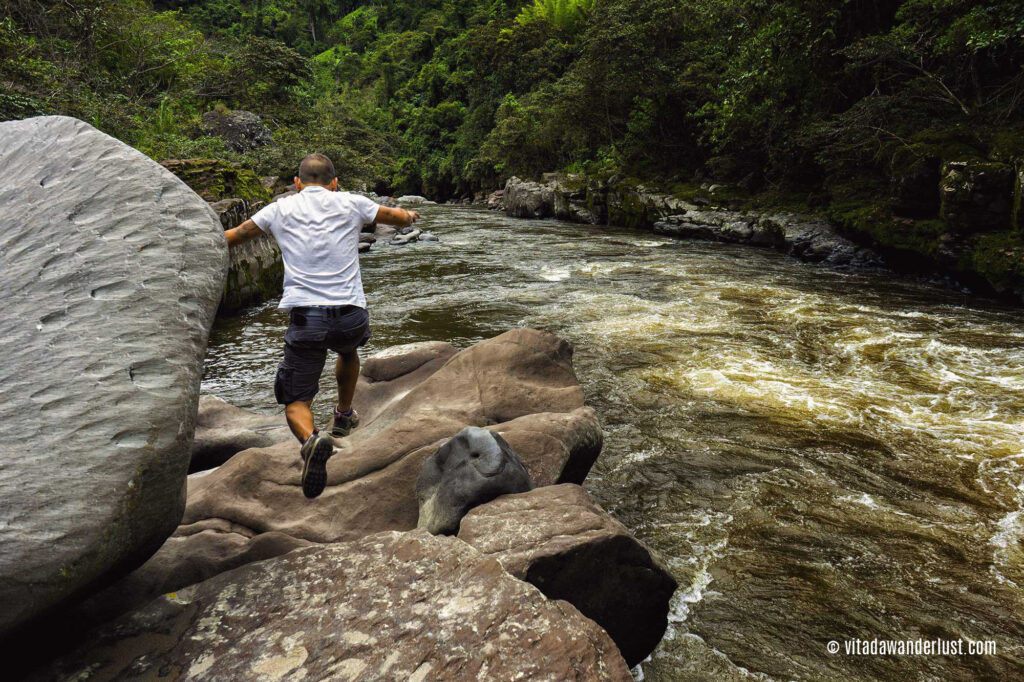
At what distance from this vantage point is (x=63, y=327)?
8.21ft

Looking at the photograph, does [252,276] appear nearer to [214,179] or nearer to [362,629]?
[214,179]

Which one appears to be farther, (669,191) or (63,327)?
(669,191)

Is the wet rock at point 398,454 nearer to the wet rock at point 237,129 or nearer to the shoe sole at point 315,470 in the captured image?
the shoe sole at point 315,470

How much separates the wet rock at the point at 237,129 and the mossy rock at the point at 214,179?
12847mm

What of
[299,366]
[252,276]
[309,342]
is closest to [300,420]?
[299,366]

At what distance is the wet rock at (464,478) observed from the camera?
2.98 meters

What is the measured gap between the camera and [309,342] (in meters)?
3.37

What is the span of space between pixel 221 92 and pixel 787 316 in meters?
29.6

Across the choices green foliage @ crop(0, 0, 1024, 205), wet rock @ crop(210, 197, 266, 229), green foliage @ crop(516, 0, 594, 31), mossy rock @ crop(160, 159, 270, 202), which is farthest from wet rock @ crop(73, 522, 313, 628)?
green foliage @ crop(516, 0, 594, 31)

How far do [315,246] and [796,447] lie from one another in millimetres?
3818

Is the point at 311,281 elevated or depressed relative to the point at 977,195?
depressed

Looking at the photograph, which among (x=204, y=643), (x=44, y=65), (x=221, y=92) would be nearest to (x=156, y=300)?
(x=204, y=643)

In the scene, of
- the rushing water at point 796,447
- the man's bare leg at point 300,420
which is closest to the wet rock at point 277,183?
the rushing water at point 796,447

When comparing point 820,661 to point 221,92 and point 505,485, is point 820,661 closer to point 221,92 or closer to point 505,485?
point 505,485
